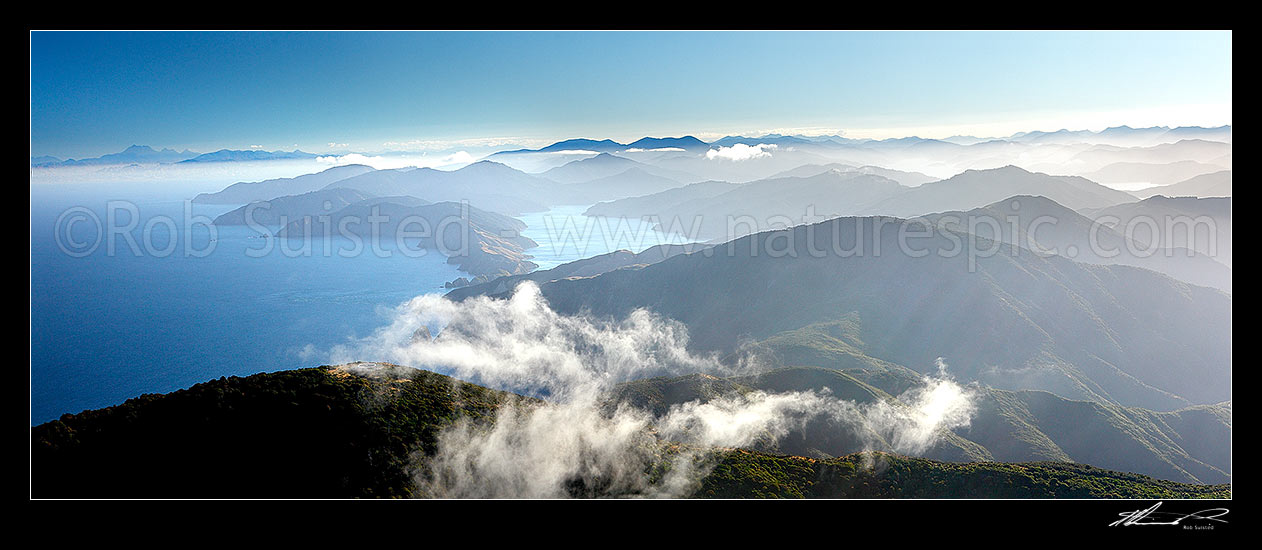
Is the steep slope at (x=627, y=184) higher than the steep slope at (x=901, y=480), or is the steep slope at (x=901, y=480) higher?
the steep slope at (x=627, y=184)

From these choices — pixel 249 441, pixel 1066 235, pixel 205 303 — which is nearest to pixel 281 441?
pixel 249 441

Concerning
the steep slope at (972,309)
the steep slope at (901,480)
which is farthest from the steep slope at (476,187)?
the steep slope at (901,480)

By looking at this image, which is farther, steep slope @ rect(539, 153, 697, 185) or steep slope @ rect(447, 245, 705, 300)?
steep slope @ rect(447, 245, 705, 300)

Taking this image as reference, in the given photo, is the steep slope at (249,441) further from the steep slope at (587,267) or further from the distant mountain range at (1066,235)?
the steep slope at (587,267)
